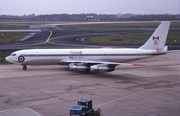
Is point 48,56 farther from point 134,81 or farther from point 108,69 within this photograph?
point 134,81

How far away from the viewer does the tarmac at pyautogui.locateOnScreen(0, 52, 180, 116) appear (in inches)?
1035

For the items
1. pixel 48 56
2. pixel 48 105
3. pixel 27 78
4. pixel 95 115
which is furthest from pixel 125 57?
pixel 95 115

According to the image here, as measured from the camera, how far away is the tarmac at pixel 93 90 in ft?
86.2

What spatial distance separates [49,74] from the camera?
44.2 metres

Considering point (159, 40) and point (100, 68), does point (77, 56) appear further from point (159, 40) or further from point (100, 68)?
point (159, 40)

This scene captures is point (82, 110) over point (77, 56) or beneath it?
beneath

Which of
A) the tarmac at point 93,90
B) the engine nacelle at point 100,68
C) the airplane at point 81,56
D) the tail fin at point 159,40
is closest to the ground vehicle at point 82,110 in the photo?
the tarmac at point 93,90

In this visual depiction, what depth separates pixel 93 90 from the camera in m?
33.8

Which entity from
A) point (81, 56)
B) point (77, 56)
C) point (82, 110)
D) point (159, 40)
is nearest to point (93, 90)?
point (82, 110)

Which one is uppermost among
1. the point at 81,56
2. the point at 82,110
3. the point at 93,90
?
the point at 81,56

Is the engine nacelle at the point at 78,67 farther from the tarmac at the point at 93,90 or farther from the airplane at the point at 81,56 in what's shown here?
the airplane at the point at 81,56

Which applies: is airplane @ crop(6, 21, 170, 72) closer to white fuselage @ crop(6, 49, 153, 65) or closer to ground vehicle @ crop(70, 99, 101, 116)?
white fuselage @ crop(6, 49, 153, 65)

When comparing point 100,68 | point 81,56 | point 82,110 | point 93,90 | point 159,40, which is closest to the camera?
point 82,110

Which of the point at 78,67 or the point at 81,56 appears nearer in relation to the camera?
the point at 78,67
